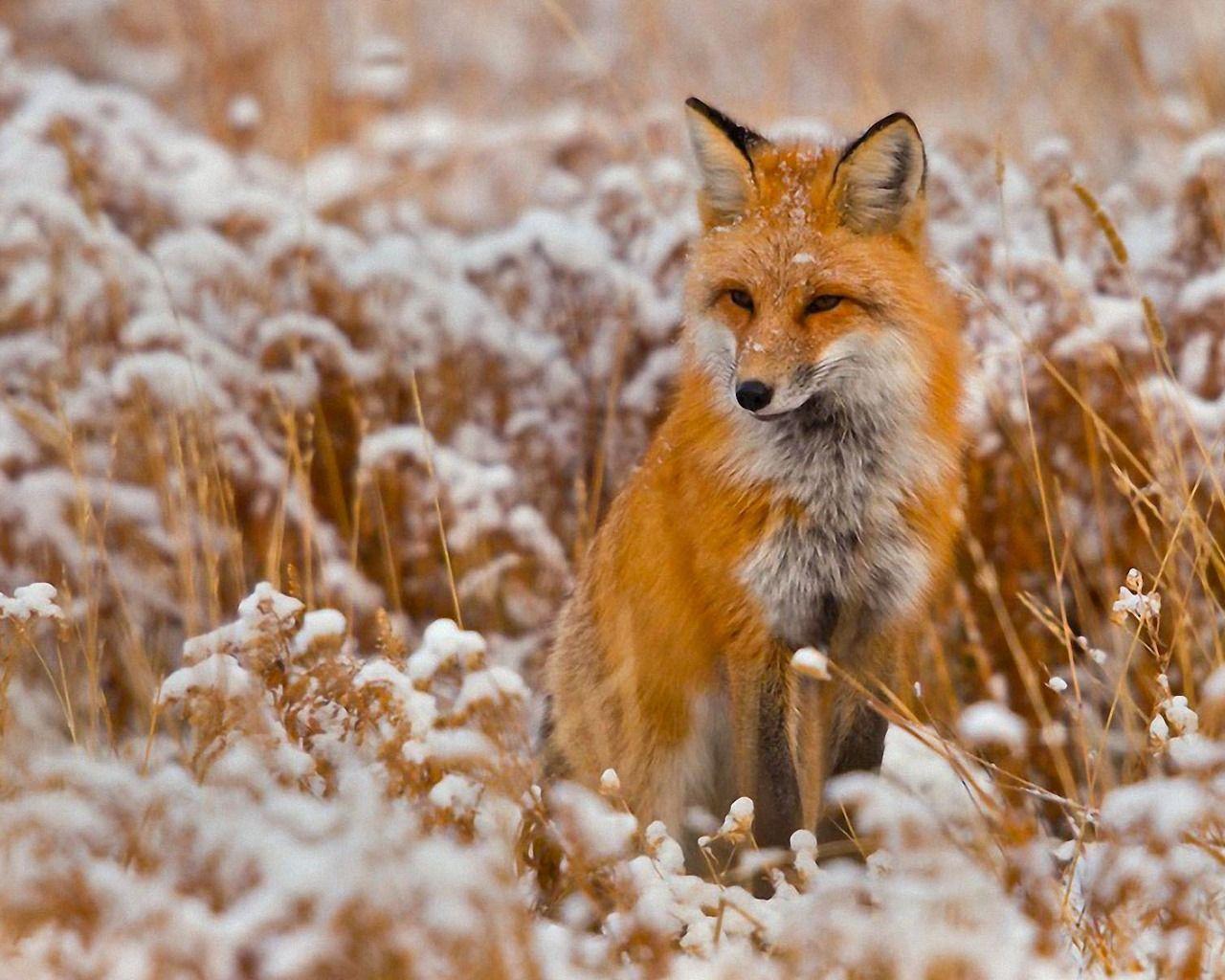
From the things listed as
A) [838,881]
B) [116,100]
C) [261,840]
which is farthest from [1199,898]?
[116,100]

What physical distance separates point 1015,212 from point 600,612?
3.51 metres

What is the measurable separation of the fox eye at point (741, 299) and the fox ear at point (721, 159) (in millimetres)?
251

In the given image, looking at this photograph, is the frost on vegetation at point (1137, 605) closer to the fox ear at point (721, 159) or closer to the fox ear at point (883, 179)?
the fox ear at point (883, 179)

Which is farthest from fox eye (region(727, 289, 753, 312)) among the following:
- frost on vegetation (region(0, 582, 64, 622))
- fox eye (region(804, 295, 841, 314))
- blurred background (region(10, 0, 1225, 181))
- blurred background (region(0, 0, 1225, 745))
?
blurred background (region(10, 0, 1225, 181))

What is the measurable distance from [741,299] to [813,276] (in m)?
0.20

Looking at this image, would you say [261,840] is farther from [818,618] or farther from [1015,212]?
[1015,212]

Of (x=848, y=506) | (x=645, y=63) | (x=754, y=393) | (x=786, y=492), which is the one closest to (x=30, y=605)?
(x=754, y=393)

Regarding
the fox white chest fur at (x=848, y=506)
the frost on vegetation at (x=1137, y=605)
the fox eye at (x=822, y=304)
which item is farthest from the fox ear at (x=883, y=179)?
the frost on vegetation at (x=1137, y=605)

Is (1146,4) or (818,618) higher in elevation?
(1146,4)

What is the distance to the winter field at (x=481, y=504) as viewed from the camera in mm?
2057

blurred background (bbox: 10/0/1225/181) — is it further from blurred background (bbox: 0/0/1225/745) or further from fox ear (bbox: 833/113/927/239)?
fox ear (bbox: 833/113/927/239)

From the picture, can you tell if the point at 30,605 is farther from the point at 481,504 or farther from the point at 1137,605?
the point at 481,504

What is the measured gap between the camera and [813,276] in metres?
3.11

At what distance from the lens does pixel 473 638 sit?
2.36 m
